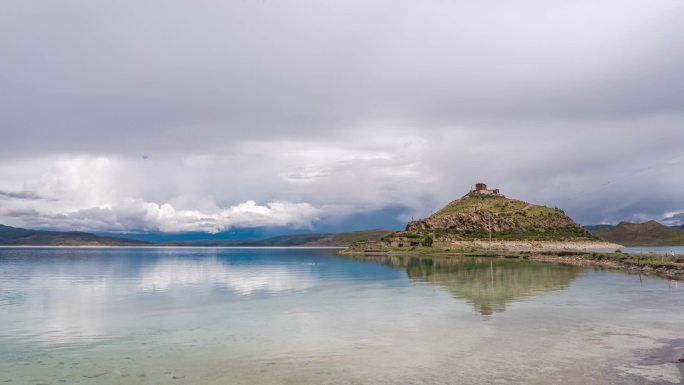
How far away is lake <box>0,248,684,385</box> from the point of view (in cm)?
2089

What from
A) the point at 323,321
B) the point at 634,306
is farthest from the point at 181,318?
the point at 634,306

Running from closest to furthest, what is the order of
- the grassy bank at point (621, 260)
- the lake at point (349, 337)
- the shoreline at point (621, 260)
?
the lake at point (349, 337) < the shoreline at point (621, 260) < the grassy bank at point (621, 260)

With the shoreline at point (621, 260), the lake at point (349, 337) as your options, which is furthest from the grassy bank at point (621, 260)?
the lake at point (349, 337)

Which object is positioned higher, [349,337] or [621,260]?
[621,260]

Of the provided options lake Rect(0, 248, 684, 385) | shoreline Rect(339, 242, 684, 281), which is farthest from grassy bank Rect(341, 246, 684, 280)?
lake Rect(0, 248, 684, 385)

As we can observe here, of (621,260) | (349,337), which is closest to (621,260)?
(621,260)

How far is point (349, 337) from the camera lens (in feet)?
96.2

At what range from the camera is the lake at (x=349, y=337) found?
2089cm

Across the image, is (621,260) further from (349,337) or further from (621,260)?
(349,337)

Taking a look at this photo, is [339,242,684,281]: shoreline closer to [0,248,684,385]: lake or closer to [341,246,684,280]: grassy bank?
[341,246,684,280]: grassy bank

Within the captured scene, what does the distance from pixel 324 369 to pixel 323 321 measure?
13799 millimetres

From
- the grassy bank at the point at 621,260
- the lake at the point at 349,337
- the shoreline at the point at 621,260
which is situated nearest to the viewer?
the lake at the point at 349,337

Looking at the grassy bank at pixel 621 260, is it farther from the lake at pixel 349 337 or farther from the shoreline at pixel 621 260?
the lake at pixel 349 337

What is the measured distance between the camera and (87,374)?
69.6 feet
